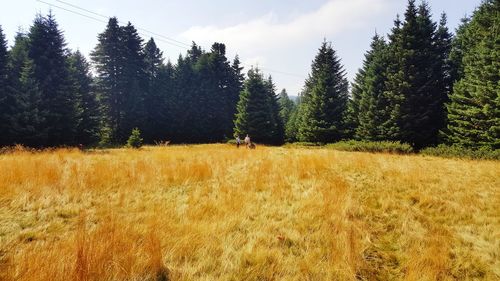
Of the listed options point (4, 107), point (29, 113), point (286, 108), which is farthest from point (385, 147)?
point (286, 108)

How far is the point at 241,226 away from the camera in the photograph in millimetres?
5301

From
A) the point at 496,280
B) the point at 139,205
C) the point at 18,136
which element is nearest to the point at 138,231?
the point at 139,205

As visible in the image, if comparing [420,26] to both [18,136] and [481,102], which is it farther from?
[18,136]

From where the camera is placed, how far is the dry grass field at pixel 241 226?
383 centimetres

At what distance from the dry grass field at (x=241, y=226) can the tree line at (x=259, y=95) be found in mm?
18050

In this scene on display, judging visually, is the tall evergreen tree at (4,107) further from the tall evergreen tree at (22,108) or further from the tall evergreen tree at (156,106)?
the tall evergreen tree at (156,106)

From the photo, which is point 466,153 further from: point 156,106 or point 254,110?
point 156,106

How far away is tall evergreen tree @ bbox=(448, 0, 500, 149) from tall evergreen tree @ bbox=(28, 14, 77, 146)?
3256 centimetres

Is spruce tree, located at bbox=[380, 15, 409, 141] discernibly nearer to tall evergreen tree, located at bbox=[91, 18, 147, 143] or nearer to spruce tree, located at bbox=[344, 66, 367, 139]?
spruce tree, located at bbox=[344, 66, 367, 139]

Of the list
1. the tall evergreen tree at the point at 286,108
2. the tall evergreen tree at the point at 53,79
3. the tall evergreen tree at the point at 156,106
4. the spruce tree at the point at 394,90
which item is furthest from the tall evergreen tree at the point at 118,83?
the spruce tree at the point at 394,90

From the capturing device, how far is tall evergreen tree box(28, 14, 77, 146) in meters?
25.1

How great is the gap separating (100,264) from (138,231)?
3.55 ft

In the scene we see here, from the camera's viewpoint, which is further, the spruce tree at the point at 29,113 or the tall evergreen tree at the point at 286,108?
the tall evergreen tree at the point at 286,108

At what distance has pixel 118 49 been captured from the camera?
41969mm
